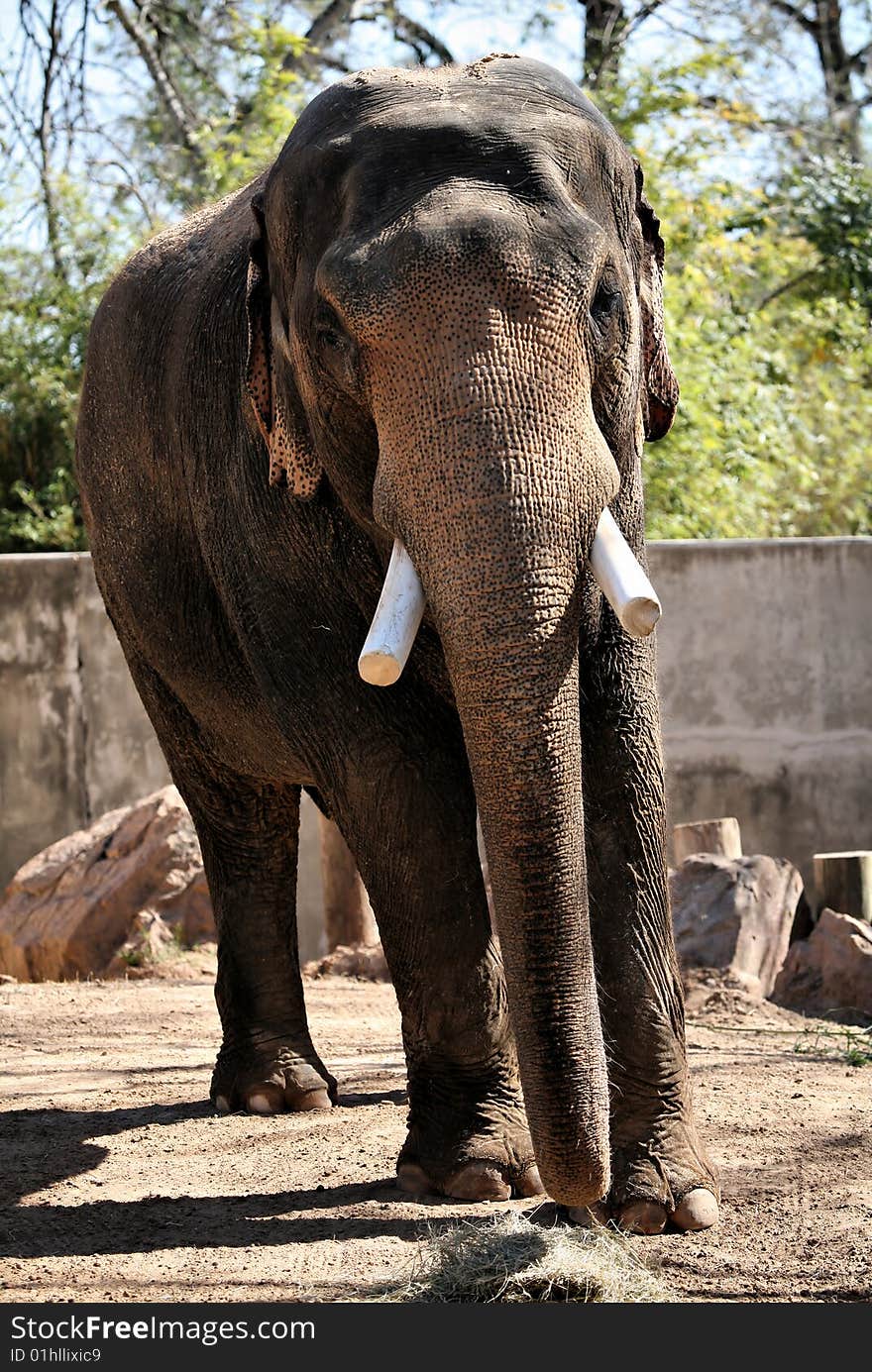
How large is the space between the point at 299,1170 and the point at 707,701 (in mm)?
5971

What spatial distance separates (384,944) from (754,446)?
10761mm

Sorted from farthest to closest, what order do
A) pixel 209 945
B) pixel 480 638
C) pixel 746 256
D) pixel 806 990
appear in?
1. pixel 746 256
2. pixel 209 945
3. pixel 806 990
4. pixel 480 638

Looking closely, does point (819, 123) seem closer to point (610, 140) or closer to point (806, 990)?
point (806, 990)

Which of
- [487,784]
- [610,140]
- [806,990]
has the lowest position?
[806,990]

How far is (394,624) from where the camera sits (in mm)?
3506

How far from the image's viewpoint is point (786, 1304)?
349cm

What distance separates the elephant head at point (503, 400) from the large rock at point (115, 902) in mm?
A: 4961

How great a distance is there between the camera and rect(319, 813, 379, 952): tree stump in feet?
30.6

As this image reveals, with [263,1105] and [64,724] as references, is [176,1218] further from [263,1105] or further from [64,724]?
[64,724]

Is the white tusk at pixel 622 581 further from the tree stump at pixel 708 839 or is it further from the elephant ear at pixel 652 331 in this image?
the tree stump at pixel 708 839

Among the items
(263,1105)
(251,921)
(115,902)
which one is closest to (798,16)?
(115,902)

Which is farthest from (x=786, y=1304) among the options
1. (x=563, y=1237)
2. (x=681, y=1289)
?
(x=563, y=1237)

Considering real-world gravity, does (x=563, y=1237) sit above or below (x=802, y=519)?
below

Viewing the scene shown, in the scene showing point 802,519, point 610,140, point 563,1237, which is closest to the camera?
point 563,1237
